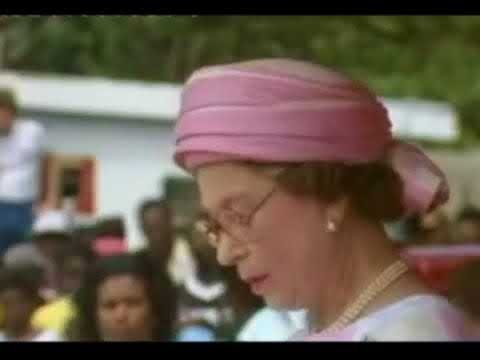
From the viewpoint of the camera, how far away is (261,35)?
54.0 inches

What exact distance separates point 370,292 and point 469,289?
0.50 metres

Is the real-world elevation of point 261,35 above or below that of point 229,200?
above

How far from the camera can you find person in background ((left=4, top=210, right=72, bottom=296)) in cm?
151

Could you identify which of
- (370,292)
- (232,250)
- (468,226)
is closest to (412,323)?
(370,292)

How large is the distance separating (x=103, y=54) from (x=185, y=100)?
0.73 m

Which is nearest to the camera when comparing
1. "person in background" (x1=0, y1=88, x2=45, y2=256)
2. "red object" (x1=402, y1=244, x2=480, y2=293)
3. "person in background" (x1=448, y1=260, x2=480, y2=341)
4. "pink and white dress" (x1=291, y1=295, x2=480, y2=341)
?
"pink and white dress" (x1=291, y1=295, x2=480, y2=341)

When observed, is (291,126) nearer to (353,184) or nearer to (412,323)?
(353,184)

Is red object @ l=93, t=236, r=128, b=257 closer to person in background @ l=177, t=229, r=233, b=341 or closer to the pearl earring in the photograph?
person in background @ l=177, t=229, r=233, b=341

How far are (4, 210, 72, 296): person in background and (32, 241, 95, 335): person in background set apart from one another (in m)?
0.01

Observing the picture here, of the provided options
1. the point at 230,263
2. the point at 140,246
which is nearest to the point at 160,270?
the point at 140,246

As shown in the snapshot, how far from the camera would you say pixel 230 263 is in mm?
821

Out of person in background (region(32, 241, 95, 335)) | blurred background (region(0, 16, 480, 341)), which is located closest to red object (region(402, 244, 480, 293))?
blurred background (region(0, 16, 480, 341))

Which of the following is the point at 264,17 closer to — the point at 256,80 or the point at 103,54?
the point at 103,54
